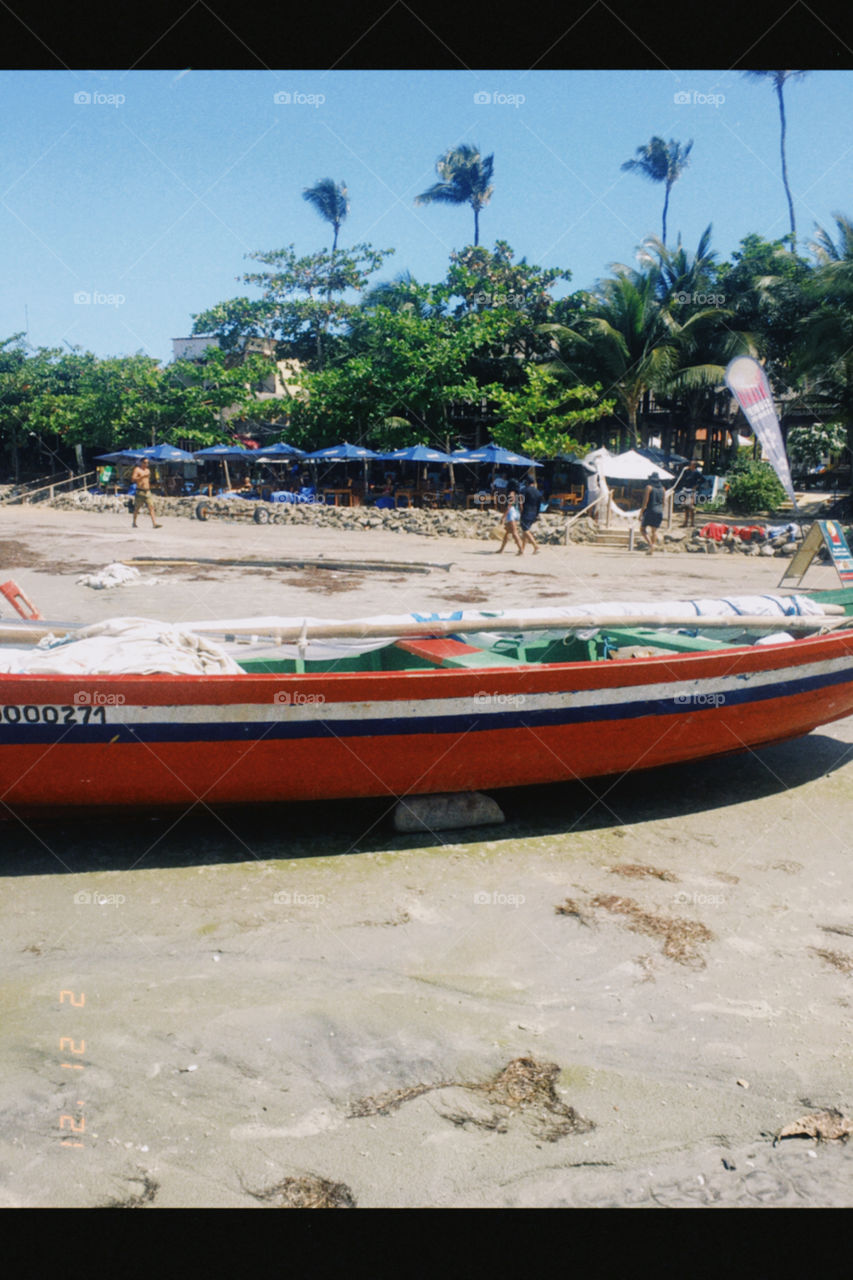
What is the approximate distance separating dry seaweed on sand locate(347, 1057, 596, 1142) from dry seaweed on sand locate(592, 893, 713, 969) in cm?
101

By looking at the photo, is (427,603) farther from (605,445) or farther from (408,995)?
(605,445)

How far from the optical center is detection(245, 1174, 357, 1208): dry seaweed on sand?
2.57 meters

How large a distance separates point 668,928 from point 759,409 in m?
10.0

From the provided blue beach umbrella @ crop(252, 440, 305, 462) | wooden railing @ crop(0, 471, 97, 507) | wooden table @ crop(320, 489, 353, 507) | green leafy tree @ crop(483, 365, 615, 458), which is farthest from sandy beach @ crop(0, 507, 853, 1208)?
wooden railing @ crop(0, 471, 97, 507)

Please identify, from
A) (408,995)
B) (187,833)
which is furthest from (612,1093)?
(187,833)

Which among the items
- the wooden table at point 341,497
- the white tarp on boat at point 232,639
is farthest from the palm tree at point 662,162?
the white tarp on boat at point 232,639

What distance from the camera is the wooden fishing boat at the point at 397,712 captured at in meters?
4.46

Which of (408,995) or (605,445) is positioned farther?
(605,445)

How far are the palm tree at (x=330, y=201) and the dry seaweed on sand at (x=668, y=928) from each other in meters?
45.7

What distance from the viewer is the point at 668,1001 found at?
3.59 m

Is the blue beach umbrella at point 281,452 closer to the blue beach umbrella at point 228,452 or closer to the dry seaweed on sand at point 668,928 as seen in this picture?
the blue beach umbrella at point 228,452

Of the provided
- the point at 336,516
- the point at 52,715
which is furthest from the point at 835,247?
the point at 52,715

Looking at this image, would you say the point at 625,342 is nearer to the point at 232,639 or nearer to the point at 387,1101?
the point at 232,639

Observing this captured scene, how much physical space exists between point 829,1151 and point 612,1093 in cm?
66
